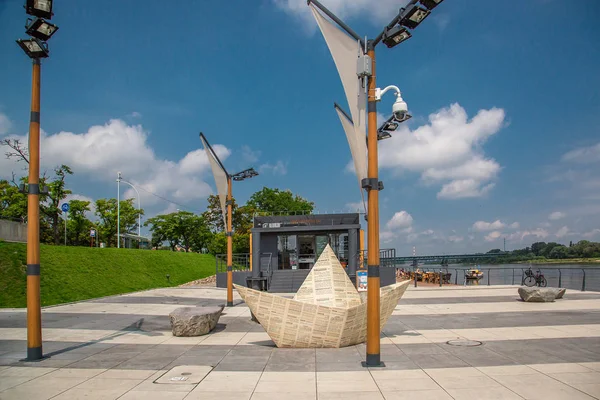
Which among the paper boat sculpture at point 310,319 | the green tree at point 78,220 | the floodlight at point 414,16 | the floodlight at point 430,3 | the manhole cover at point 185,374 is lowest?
the manhole cover at point 185,374

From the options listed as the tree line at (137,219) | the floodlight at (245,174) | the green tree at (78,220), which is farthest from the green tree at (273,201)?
the floodlight at (245,174)

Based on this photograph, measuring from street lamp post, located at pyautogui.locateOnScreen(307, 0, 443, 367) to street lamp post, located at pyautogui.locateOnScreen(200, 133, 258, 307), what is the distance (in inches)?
382

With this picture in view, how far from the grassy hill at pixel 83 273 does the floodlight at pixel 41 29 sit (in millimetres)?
12731

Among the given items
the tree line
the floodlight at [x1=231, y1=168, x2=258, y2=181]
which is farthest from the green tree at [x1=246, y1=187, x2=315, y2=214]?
the floodlight at [x1=231, y1=168, x2=258, y2=181]

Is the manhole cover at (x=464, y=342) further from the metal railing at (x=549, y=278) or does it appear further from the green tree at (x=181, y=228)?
the green tree at (x=181, y=228)

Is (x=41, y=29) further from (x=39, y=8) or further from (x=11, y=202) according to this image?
(x=11, y=202)

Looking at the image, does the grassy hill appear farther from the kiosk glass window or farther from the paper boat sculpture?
the paper boat sculpture

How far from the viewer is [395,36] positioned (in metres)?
7.82

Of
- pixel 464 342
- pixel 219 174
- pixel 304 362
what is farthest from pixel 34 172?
pixel 464 342

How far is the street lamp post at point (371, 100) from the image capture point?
7.78 m

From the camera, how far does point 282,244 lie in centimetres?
2939

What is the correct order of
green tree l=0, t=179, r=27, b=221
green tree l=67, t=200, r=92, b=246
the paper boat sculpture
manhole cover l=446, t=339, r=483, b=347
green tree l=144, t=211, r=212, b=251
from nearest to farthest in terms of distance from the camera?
the paper boat sculpture, manhole cover l=446, t=339, r=483, b=347, green tree l=0, t=179, r=27, b=221, green tree l=67, t=200, r=92, b=246, green tree l=144, t=211, r=212, b=251

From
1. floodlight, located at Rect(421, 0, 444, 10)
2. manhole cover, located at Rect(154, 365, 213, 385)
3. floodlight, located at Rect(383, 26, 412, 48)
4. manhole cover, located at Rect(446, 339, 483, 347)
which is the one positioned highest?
floodlight, located at Rect(421, 0, 444, 10)

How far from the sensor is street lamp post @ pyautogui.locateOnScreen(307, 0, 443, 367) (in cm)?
778
